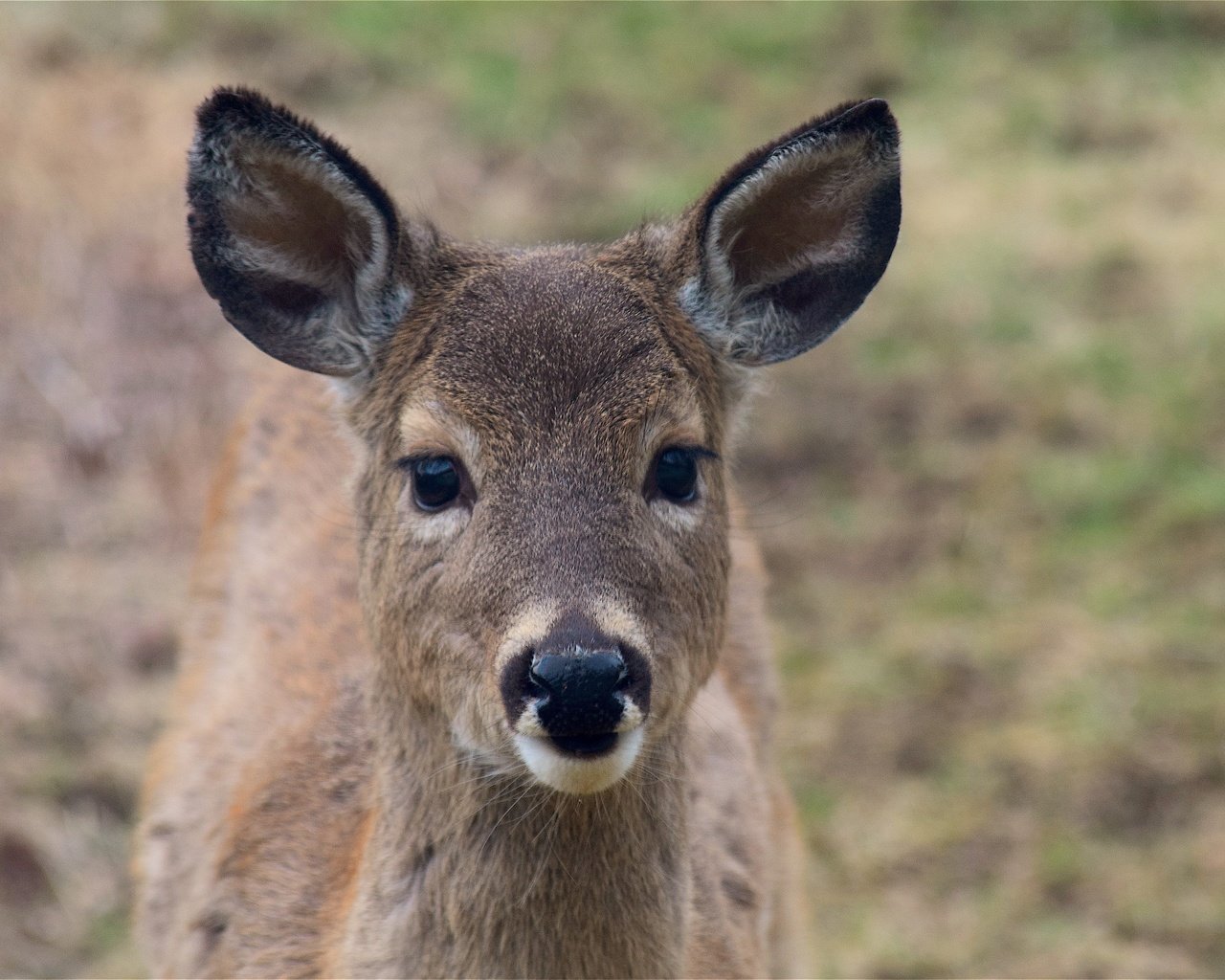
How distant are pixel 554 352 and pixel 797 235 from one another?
0.80 meters

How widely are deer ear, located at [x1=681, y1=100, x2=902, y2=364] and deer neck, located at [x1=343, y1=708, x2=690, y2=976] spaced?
0.98m

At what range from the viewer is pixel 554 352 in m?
3.76

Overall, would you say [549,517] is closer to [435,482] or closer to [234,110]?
[435,482]

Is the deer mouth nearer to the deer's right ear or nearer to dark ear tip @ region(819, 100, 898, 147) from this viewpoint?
the deer's right ear

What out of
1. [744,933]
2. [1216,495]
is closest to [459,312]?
[744,933]

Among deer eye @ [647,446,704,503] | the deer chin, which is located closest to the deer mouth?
the deer chin

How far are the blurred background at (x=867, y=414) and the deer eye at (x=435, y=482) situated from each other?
3.66ft

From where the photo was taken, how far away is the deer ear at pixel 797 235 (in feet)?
13.1

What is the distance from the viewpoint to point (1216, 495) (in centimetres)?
785

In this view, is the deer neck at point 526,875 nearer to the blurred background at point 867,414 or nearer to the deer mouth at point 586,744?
the deer mouth at point 586,744

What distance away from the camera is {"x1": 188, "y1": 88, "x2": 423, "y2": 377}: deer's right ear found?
3883mm

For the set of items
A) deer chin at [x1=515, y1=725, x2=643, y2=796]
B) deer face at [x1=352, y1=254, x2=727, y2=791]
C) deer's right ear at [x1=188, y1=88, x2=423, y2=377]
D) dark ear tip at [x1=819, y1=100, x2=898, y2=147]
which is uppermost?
dark ear tip at [x1=819, y1=100, x2=898, y2=147]

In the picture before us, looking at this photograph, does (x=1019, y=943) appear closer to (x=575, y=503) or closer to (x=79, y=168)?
(x=575, y=503)

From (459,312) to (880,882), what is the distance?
3.28 m
